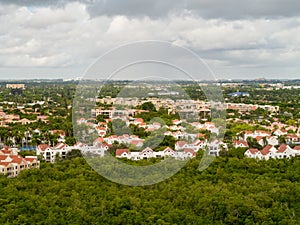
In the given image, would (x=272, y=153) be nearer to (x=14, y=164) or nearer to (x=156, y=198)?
(x=156, y=198)

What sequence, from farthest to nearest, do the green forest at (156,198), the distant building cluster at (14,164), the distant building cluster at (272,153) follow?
1. the distant building cluster at (272,153)
2. the distant building cluster at (14,164)
3. the green forest at (156,198)

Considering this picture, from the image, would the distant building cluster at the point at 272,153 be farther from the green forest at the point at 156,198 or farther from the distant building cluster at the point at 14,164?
the distant building cluster at the point at 14,164

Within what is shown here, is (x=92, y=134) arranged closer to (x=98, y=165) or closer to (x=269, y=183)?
(x=98, y=165)

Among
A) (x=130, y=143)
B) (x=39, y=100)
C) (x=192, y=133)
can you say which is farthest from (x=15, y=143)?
(x=39, y=100)

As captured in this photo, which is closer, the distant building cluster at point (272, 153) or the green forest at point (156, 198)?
the green forest at point (156, 198)

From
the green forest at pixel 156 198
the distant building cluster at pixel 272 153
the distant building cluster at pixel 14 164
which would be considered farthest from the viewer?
the distant building cluster at pixel 272 153

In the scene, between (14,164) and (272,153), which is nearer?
(14,164)

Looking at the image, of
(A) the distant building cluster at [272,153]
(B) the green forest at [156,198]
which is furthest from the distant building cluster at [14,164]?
(A) the distant building cluster at [272,153]

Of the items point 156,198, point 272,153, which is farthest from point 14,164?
point 272,153
